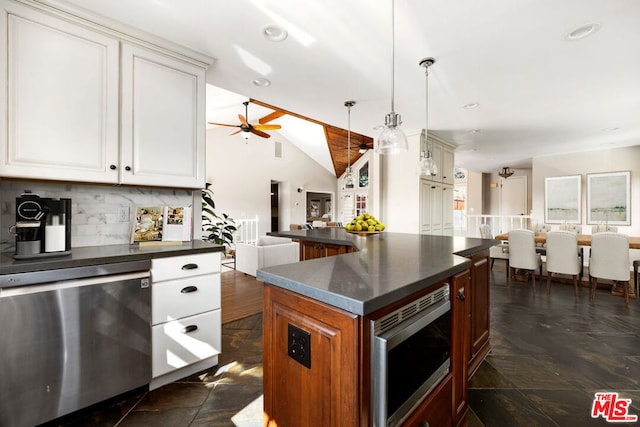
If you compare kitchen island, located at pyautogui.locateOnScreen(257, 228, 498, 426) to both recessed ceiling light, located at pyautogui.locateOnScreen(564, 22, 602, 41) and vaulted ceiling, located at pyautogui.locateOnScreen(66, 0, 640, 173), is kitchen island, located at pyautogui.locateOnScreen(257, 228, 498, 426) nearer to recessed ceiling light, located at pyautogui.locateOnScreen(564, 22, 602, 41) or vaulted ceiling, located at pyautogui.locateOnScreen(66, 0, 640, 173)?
vaulted ceiling, located at pyautogui.locateOnScreen(66, 0, 640, 173)

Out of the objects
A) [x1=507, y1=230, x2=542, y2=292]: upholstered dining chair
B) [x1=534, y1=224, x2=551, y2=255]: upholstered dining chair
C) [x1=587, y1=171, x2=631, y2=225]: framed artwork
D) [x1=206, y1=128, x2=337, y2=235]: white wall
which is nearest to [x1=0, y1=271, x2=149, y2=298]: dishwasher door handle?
[x1=507, y1=230, x2=542, y2=292]: upholstered dining chair

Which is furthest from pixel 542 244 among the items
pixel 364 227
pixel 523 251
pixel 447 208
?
pixel 364 227

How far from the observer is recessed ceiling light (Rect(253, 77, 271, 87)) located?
8.71 ft

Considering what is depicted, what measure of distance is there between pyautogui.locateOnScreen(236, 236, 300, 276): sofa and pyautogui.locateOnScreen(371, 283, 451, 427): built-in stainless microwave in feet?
11.4

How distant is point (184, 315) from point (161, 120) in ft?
4.72

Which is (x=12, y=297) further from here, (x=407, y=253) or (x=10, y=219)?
(x=407, y=253)

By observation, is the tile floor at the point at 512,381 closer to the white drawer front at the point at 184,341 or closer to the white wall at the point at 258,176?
the white drawer front at the point at 184,341

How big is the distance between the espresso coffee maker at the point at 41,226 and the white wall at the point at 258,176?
6307 mm

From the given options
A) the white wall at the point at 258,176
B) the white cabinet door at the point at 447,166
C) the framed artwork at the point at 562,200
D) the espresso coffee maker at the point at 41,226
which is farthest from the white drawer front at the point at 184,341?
the framed artwork at the point at 562,200

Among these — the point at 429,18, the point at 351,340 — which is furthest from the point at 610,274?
the point at 351,340

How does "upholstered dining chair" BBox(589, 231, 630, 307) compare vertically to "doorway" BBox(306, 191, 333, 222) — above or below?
below

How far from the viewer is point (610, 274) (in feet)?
11.0

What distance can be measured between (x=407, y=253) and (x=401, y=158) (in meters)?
3.36

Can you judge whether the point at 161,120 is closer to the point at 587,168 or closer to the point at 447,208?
the point at 447,208
